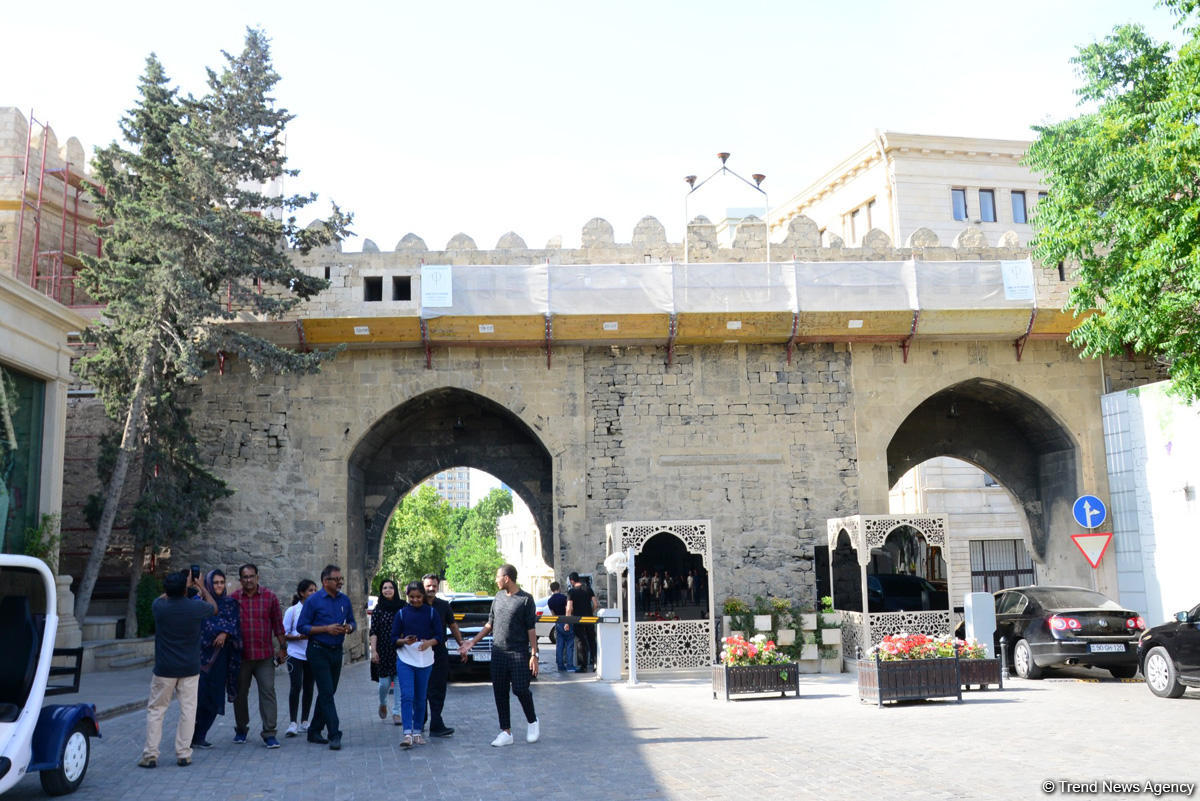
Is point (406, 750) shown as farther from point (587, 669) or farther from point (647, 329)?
point (647, 329)

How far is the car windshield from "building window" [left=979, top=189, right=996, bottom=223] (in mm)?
23934

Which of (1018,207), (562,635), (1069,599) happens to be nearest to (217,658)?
(562,635)

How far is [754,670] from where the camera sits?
11.0 m

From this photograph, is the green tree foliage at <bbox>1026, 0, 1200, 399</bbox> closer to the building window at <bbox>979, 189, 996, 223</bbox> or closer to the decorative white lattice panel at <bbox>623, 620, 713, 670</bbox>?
the decorative white lattice panel at <bbox>623, 620, 713, 670</bbox>

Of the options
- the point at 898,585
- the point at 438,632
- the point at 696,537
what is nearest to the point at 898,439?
the point at 898,585

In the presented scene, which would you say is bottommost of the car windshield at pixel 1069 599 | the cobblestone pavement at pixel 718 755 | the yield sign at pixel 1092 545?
the cobblestone pavement at pixel 718 755

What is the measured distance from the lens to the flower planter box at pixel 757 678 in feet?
36.0

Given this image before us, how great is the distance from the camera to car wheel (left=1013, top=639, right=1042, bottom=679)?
12695mm

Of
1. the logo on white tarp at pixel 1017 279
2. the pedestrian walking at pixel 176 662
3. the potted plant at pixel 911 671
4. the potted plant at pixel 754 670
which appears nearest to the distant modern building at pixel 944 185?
the logo on white tarp at pixel 1017 279

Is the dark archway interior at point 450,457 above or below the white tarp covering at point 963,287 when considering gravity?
below

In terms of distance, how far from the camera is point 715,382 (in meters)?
17.5

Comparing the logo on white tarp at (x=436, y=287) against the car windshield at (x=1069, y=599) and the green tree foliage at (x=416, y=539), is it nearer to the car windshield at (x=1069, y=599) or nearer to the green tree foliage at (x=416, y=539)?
the car windshield at (x=1069, y=599)

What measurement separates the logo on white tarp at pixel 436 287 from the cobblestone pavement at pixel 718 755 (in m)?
7.66

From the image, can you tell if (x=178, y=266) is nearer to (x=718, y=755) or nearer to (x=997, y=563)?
(x=718, y=755)
